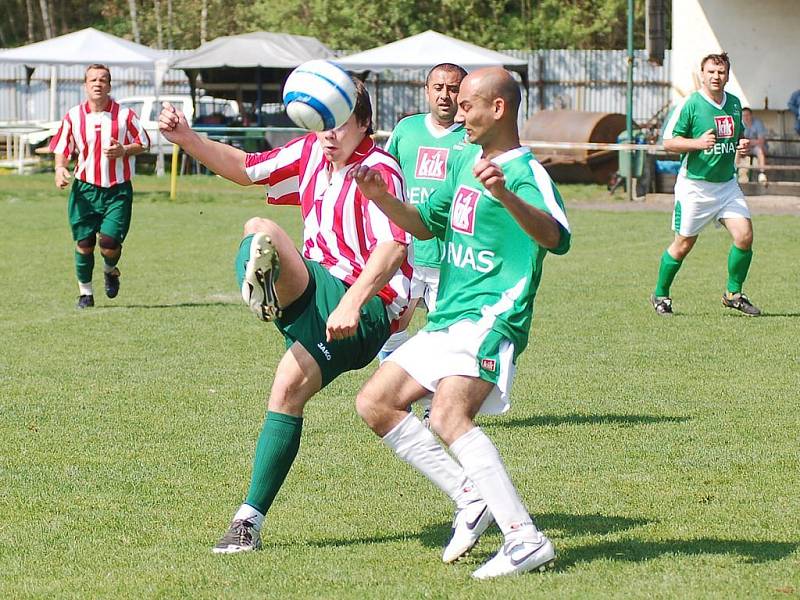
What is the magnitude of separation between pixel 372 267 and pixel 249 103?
28683mm

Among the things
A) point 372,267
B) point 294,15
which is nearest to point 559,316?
point 372,267

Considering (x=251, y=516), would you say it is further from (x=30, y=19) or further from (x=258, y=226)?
(x=30, y=19)

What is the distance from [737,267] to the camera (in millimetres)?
11766

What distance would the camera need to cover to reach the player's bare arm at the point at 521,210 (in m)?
4.38

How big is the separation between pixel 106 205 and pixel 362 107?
755 centimetres

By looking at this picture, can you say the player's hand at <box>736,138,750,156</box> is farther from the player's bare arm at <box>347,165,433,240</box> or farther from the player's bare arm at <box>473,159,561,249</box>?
the player's bare arm at <box>473,159,561,249</box>

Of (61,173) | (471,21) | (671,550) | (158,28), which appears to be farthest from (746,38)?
(158,28)

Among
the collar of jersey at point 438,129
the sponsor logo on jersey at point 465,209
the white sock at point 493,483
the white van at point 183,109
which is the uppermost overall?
the white van at point 183,109

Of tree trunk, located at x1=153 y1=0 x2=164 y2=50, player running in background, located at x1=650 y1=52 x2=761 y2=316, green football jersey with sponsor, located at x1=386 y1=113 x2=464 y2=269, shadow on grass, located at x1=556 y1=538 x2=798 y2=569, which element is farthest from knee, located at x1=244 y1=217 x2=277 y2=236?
tree trunk, located at x1=153 y1=0 x2=164 y2=50

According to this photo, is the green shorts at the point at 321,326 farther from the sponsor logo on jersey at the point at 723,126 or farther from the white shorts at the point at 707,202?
the sponsor logo on jersey at the point at 723,126

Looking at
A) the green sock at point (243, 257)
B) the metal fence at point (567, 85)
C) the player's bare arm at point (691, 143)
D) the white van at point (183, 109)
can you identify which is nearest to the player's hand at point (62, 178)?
the player's bare arm at point (691, 143)

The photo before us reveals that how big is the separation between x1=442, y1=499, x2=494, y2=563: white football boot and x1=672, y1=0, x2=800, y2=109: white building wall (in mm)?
20668

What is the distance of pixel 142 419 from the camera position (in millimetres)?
7742

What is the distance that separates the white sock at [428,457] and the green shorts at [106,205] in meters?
7.68
